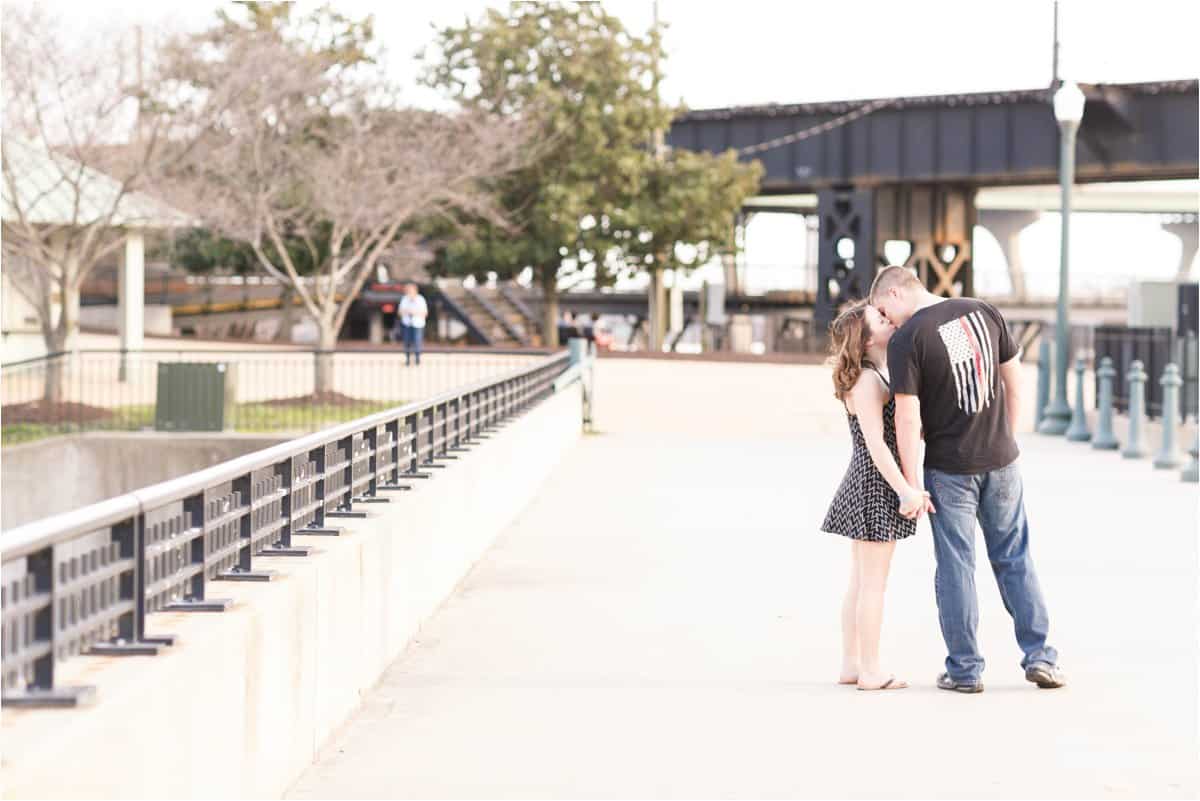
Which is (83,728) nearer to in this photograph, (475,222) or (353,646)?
(353,646)

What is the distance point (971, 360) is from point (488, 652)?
2.87m

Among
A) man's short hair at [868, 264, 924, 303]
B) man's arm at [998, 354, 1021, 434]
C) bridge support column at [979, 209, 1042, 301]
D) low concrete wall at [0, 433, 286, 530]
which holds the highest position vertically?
bridge support column at [979, 209, 1042, 301]

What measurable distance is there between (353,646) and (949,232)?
46.1 metres

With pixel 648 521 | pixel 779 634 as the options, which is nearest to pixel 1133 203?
pixel 648 521

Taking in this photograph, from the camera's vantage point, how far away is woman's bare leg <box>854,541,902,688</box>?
8109mm

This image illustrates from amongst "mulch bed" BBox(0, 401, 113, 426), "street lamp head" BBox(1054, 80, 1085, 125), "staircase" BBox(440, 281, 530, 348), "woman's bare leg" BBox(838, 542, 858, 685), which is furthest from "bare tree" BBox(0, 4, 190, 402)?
"staircase" BBox(440, 281, 530, 348)

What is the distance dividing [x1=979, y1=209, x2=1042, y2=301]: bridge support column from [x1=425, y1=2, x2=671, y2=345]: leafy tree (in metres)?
43.9

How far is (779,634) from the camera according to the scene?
1000 cm

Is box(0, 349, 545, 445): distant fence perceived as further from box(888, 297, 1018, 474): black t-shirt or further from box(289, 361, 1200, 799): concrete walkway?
box(888, 297, 1018, 474): black t-shirt

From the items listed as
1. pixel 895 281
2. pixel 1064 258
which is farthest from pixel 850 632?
pixel 1064 258

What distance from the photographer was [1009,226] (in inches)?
3708

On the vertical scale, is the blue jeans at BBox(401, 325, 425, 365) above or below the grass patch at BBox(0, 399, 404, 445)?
above

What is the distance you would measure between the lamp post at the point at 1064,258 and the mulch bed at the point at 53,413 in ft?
47.9

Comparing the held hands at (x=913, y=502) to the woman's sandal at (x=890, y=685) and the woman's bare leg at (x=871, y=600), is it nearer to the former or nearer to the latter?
the woman's bare leg at (x=871, y=600)
